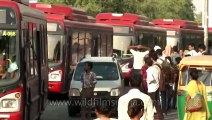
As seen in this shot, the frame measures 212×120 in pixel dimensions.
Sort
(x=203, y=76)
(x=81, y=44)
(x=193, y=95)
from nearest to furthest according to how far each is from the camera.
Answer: (x=193, y=95), (x=203, y=76), (x=81, y=44)

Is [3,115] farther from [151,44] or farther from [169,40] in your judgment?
[169,40]

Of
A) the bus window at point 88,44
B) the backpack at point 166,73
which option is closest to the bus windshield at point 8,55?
the backpack at point 166,73

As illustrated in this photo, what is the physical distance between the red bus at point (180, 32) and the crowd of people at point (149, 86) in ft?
61.2

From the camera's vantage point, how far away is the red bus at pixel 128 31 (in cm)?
3278

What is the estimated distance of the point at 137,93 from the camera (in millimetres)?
10898

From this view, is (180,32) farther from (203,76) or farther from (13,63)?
(13,63)

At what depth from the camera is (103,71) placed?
20.8 m

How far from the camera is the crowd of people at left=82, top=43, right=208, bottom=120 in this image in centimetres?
981

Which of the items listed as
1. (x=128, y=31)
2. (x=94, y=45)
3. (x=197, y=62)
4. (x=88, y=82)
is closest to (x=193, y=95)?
(x=197, y=62)

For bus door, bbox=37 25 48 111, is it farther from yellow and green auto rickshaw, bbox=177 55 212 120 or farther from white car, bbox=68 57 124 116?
yellow and green auto rickshaw, bbox=177 55 212 120

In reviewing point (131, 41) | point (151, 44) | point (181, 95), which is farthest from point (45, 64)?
point (151, 44)

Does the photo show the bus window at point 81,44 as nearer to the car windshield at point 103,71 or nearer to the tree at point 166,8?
the car windshield at point 103,71

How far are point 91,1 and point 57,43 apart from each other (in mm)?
43102

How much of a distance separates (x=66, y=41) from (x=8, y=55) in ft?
40.3
